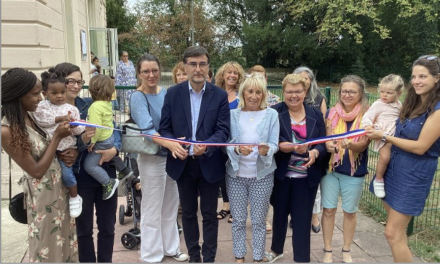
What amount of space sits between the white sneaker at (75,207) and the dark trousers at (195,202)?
0.95 meters

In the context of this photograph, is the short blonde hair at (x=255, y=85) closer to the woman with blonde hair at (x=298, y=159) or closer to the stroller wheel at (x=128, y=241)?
the woman with blonde hair at (x=298, y=159)

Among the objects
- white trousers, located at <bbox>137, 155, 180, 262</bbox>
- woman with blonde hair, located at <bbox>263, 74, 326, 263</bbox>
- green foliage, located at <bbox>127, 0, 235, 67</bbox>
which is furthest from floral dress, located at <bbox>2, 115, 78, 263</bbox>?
green foliage, located at <bbox>127, 0, 235, 67</bbox>

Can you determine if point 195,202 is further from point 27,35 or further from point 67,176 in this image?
point 27,35

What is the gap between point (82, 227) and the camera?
3248mm

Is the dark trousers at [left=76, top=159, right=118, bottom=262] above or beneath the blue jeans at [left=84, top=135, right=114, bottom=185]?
beneath

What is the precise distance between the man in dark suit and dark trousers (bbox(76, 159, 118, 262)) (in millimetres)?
653

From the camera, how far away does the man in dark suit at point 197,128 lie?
3377 millimetres

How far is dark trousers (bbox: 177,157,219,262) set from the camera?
346 cm

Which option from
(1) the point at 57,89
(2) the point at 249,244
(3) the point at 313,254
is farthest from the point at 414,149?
(1) the point at 57,89

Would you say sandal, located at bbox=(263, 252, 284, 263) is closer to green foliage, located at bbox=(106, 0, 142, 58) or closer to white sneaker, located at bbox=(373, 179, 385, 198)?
white sneaker, located at bbox=(373, 179, 385, 198)

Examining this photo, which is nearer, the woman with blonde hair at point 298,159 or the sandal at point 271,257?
the woman with blonde hair at point 298,159

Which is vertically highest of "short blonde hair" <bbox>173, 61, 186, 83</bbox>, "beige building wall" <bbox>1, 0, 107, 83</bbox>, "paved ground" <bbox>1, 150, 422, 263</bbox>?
"beige building wall" <bbox>1, 0, 107, 83</bbox>

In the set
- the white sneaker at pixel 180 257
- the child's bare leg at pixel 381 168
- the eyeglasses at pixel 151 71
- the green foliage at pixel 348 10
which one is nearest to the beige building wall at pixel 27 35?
the eyeglasses at pixel 151 71

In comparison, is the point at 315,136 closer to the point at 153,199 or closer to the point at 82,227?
the point at 153,199
